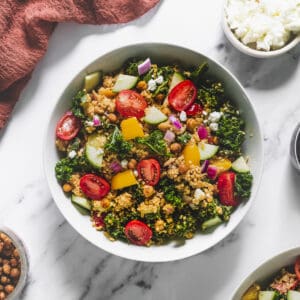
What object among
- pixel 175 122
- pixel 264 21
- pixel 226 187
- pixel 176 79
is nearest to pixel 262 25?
pixel 264 21

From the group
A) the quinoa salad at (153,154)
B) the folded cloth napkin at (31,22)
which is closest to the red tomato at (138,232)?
the quinoa salad at (153,154)

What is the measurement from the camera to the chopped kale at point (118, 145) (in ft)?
6.34

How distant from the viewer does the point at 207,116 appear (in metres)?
2.01

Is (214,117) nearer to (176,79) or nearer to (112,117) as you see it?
(176,79)

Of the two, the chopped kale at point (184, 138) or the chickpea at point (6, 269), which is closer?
the chopped kale at point (184, 138)

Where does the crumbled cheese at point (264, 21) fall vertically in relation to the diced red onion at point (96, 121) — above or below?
above

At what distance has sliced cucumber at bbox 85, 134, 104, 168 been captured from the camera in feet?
6.47

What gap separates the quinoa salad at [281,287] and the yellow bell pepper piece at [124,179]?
55cm

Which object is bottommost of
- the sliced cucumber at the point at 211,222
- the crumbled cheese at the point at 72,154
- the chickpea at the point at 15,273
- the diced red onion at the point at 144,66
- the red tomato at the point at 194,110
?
the chickpea at the point at 15,273

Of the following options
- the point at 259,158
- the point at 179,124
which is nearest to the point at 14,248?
the point at 179,124

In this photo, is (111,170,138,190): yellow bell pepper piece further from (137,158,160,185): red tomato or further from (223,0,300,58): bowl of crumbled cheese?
(223,0,300,58): bowl of crumbled cheese

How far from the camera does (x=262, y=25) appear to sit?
2.02 metres

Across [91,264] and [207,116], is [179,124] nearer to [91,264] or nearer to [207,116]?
[207,116]

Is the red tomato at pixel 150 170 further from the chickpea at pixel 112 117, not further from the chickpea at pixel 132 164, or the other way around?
the chickpea at pixel 112 117
